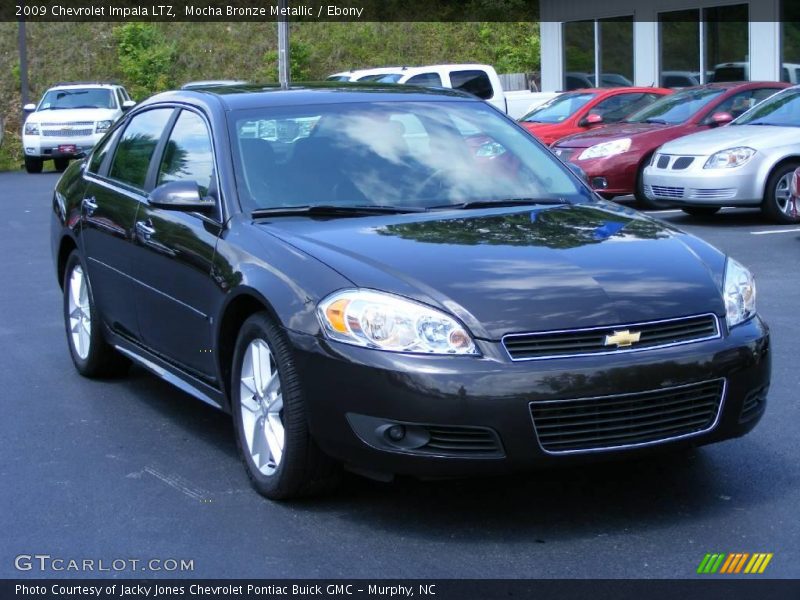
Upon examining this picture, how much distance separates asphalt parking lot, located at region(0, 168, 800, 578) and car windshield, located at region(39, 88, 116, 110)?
23794mm

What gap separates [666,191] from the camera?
14328mm

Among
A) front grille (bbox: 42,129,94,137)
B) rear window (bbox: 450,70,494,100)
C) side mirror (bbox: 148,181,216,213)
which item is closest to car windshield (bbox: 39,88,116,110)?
front grille (bbox: 42,129,94,137)

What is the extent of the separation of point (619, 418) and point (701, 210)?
11.2 metres

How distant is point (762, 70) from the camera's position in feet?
79.6

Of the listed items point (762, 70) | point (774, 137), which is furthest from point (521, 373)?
point (762, 70)

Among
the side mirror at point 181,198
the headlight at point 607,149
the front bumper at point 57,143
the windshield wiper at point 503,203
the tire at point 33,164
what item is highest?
the side mirror at point 181,198

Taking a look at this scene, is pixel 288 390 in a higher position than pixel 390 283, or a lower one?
lower

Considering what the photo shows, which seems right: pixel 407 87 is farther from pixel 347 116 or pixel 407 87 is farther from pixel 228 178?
pixel 228 178

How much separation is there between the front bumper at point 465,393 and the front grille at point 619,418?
0.08ft

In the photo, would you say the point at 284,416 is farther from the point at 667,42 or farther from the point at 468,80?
the point at 667,42

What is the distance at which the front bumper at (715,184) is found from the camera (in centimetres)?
1384

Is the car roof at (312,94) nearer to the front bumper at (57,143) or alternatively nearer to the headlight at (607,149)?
the headlight at (607,149)

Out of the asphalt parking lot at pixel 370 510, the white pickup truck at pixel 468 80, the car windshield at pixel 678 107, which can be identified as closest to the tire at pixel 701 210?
the car windshield at pixel 678 107

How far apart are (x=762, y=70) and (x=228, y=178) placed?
20.4 m
